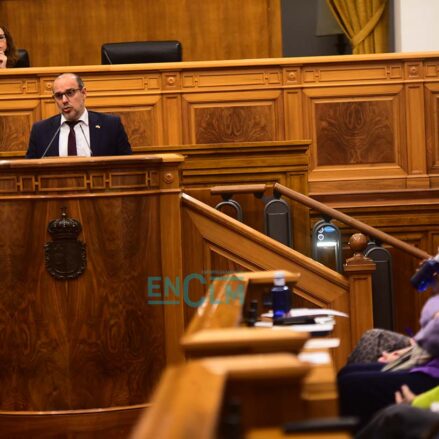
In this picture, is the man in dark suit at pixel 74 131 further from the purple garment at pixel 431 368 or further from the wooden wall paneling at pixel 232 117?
the purple garment at pixel 431 368

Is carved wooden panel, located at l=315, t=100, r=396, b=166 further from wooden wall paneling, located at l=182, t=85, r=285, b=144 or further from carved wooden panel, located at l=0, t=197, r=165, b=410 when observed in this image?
carved wooden panel, located at l=0, t=197, r=165, b=410

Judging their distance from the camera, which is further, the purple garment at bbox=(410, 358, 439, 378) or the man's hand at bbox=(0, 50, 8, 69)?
the man's hand at bbox=(0, 50, 8, 69)

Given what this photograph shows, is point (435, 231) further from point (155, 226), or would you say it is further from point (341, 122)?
point (155, 226)

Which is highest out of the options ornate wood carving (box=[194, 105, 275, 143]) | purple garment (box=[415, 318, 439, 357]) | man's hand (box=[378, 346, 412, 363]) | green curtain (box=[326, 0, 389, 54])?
green curtain (box=[326, 0, 389, 54])

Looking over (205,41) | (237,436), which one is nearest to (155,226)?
(237,436)

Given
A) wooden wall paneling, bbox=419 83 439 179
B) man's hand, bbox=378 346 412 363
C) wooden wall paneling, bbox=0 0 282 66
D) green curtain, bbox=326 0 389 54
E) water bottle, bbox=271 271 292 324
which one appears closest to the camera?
man's hand, bbox=378 346 412 363

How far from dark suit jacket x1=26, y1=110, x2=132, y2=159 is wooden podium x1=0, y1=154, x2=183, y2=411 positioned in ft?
2.32

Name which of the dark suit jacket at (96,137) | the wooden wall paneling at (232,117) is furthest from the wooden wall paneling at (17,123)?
the dark suit jacket at (96,137)

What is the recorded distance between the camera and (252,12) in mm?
8984

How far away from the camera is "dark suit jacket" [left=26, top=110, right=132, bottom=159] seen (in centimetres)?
497

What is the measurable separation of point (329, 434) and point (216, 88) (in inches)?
187

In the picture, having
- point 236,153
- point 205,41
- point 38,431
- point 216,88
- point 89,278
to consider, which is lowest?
point 38,431

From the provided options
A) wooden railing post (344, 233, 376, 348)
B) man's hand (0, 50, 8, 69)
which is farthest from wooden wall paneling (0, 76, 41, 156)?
wooden railing post (344, 233, 376, 348)

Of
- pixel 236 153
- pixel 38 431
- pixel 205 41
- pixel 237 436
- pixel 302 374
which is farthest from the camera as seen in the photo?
pixel 205 41
